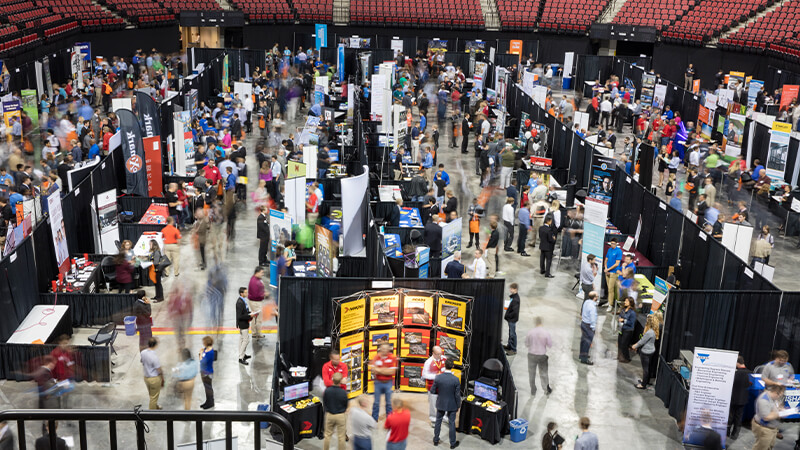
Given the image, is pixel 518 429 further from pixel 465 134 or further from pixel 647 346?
pixel 465 134

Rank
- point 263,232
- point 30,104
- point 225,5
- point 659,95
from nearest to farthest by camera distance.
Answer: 1. point 263,232
2. point 30,104
3. point 659,95
4. point 225,5

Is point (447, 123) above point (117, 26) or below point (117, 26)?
below

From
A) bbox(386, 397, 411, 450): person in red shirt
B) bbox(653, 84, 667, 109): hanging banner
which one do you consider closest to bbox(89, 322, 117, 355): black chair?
bbox(386, 397, 411, 450): person in red shirt

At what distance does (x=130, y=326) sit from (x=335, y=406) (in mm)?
5427

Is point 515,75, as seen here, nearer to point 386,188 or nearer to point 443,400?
point 386,188

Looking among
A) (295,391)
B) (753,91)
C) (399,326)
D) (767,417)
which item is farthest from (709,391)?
(753,91)

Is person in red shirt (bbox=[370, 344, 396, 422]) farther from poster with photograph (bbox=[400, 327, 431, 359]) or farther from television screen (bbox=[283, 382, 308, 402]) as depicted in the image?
television screen (bbox=[283, 382, 308, 402])

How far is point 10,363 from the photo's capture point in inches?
519

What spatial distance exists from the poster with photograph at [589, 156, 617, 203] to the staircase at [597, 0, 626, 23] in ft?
88.7

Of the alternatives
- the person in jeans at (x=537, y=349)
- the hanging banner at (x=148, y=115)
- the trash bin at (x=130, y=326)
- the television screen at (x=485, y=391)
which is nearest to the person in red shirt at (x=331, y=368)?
the television screen at (x=485, y=391)

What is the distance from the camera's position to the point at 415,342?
43.0 feet

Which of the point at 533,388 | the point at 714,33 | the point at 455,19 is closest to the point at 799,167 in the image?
the point at 533,388

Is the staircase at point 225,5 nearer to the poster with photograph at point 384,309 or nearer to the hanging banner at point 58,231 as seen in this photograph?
the hanging banner at point 58,231

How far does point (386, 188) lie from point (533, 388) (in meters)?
8.42
